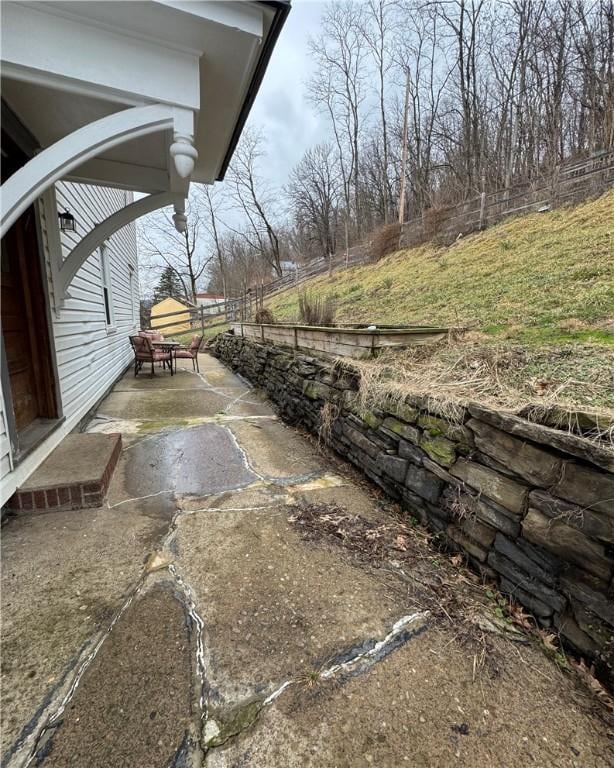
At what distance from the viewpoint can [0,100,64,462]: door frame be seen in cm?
236

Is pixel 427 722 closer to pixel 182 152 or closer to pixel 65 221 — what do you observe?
pixel 182 152

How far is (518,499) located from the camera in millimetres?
1708

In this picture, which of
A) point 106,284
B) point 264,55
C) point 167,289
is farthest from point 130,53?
point 167,289

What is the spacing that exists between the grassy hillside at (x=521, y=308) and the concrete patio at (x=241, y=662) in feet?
4.22

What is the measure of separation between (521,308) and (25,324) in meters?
4.91

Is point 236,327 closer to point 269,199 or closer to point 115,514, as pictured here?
point 115,514

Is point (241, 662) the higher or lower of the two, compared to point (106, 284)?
lower

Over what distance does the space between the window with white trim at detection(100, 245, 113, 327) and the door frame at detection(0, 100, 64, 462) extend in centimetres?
287

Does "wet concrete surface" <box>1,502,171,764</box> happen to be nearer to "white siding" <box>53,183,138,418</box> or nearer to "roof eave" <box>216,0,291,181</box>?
"white siding" <box>53,183,138,418</box>

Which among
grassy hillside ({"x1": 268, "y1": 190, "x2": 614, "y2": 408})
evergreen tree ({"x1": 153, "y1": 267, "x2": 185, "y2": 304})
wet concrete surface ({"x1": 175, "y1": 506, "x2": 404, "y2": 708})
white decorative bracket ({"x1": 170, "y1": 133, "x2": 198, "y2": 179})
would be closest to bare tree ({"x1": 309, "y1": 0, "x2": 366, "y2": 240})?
grassy hillside ({"x1": 268, "y1": 190, "x2": 614, "y2": 408})

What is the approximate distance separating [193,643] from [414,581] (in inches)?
44.9

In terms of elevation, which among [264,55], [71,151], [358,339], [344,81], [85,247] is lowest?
[358,339]

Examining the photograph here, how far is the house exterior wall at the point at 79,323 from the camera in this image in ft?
9.87

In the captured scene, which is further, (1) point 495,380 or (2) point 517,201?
(2) point 517,201
